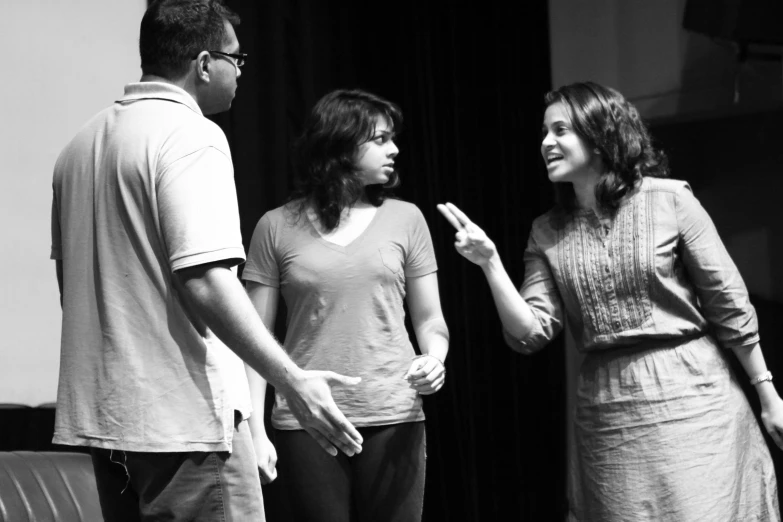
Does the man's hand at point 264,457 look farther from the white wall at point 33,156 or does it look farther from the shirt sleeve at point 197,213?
the white wall at point 33,156

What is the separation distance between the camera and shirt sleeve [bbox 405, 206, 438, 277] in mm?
2338

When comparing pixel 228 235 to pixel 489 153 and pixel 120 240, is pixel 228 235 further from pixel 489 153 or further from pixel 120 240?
pixel 489 153

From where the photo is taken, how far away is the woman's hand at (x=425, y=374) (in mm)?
2100

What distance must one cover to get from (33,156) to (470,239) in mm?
1364

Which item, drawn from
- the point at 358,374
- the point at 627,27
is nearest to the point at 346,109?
the point at 358,374

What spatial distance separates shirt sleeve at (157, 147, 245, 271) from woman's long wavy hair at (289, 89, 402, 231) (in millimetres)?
893

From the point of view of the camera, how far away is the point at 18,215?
2.78 meters

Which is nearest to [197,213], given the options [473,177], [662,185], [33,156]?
[662,185]

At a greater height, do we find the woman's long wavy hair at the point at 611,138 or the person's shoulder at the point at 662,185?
the woman's long wavy hair at the point at 611,138

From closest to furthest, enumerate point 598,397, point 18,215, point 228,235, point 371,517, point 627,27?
point 228,235 < point 371,517 < point 598,397 < point 18,215 < point 627,27

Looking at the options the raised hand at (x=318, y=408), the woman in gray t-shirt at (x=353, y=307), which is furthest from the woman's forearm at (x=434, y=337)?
the raised hand at (x=318, y=408)

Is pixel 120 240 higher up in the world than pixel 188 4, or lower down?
lower down

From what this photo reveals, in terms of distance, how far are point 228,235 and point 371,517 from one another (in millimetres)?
970

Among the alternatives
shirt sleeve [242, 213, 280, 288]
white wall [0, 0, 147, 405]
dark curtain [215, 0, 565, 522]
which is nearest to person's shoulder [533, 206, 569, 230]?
shirt sleeve [242, 213, 280, 288]
